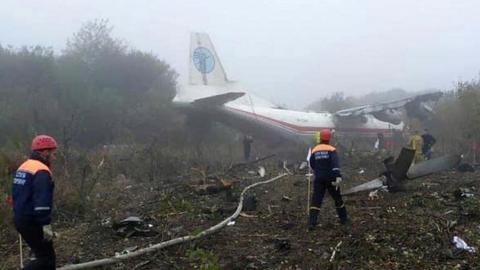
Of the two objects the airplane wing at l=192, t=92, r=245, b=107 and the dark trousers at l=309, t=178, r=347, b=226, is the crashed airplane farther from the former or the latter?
the dark trousers at l=309, t=178, r=347, b=226

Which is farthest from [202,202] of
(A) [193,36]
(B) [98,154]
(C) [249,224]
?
(A) [193,36]

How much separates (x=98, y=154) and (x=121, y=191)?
12.6ft

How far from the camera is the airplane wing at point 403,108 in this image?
24.7 m

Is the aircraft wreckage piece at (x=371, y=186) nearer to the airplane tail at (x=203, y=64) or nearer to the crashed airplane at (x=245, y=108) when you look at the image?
the crashed airplane at (x=245, y=108)

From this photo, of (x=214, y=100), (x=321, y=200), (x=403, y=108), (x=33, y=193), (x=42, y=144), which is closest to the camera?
(x=33, y=193)

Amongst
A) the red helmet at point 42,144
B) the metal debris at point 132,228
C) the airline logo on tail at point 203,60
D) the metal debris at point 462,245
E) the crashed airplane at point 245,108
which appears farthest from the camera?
the airline logo on tail at point 203,60

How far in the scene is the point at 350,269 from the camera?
5781mm

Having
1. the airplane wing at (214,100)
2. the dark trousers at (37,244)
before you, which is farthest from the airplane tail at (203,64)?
the dark trousers at (37,244)

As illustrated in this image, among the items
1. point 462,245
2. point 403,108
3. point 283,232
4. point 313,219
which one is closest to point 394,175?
point 313,219

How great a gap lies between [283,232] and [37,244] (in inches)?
150

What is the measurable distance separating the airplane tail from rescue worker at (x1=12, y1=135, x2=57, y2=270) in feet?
53.2

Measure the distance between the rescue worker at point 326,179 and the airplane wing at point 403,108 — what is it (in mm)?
17408

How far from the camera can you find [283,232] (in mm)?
7824

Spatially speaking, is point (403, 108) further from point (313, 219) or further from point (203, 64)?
point (313, 219)
